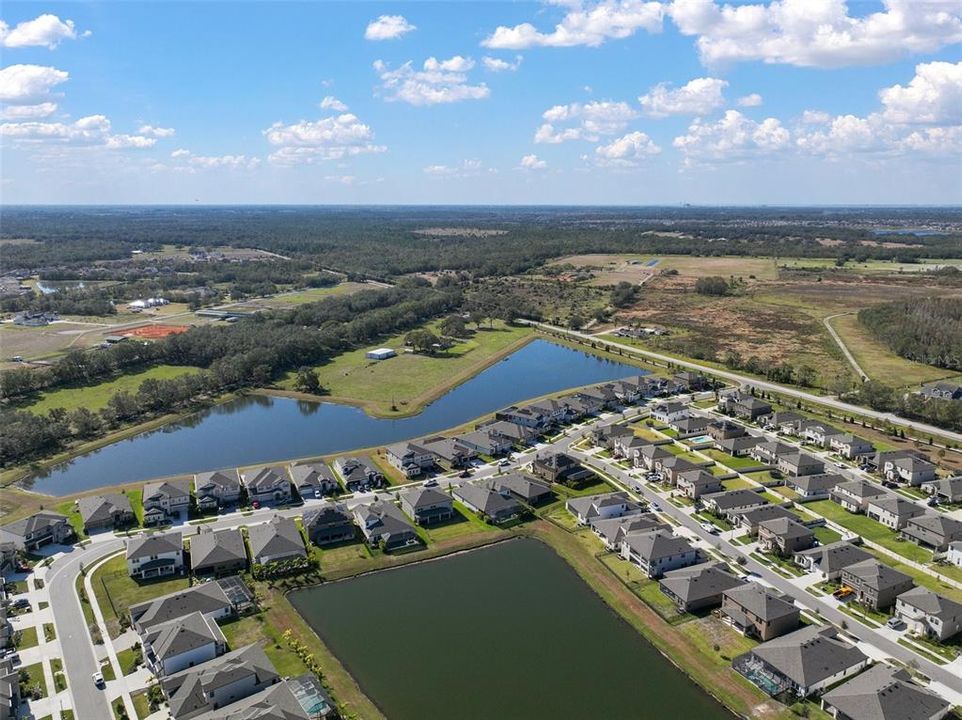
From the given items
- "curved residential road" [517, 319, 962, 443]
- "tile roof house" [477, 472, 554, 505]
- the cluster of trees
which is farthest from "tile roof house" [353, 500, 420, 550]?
the cluster of trees

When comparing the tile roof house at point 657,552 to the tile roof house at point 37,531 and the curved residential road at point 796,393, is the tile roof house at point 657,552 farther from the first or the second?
the curved residential road at point 796,393

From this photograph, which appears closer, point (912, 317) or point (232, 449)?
point (232, 449)

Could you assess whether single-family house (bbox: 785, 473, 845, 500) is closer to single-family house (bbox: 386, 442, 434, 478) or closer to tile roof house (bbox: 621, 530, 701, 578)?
tile roof house (bbox: 621, 530, 701, 578)

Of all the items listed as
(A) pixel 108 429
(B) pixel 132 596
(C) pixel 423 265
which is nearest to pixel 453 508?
(B) pixel 132 596

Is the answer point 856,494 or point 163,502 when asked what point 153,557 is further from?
point 856,494

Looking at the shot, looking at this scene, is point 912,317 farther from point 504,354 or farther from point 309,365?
point 309,365

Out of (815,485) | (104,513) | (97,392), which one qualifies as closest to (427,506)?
(104,513)
